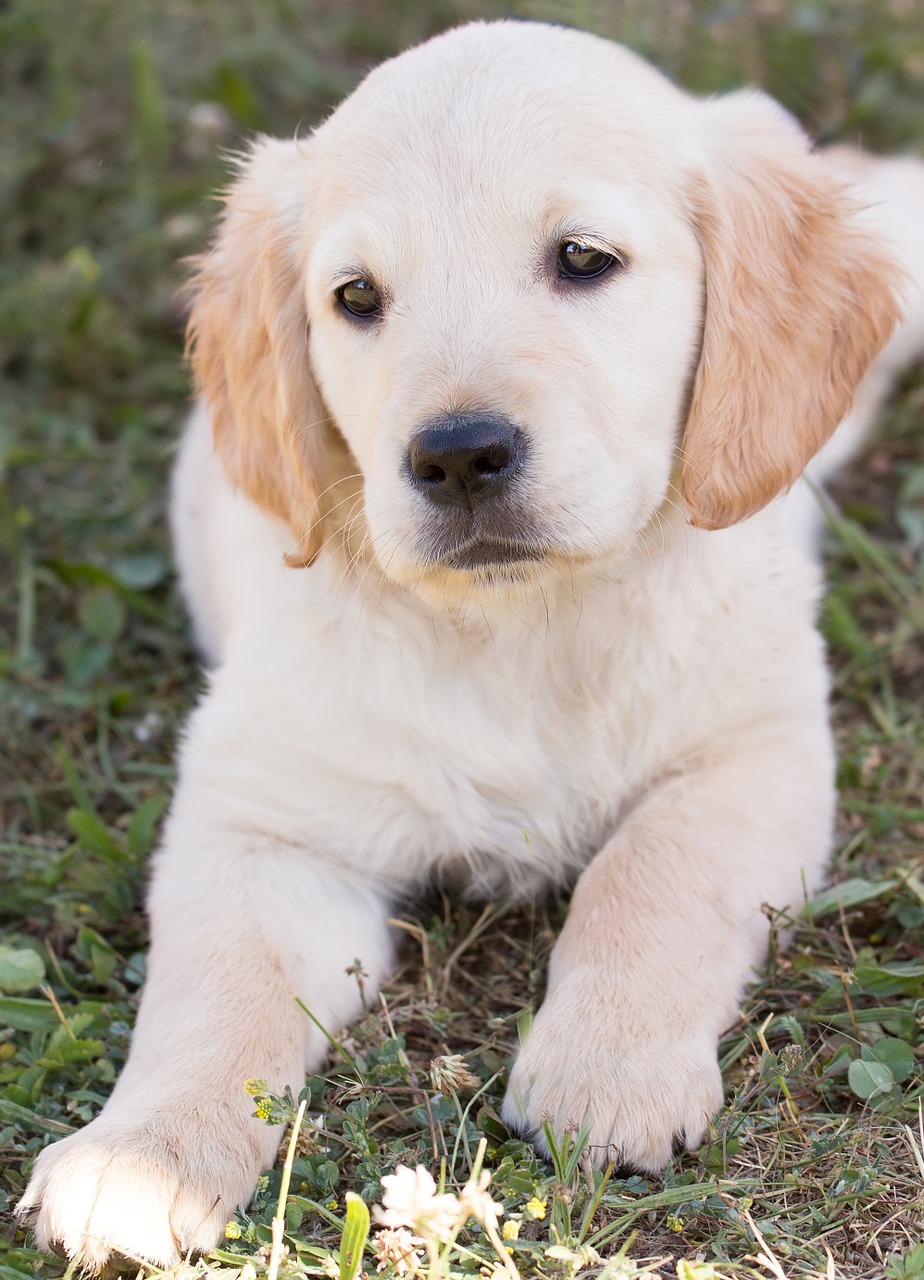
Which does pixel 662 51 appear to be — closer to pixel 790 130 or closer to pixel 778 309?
pixel 790 130

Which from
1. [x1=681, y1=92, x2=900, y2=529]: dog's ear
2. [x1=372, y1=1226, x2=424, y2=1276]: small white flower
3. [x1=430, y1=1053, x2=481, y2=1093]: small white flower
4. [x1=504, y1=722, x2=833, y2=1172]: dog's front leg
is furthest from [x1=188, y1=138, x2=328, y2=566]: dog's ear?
[x1=372, y1=1226, x2=424, y2=1276]: small white flower

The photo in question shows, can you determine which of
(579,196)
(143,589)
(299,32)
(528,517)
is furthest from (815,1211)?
(299,32)

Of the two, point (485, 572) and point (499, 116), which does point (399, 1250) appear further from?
point (499, 116)

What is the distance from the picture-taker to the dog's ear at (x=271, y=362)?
113 inches

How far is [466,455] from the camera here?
90.3 inches

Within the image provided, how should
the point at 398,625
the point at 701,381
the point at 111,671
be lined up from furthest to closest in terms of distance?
the point at 111,671 < the point at 398,625 < the point at 701,381

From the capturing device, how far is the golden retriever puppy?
2.34 metres

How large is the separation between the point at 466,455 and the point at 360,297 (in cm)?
59

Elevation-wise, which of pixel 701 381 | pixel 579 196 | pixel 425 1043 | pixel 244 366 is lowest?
pixel 425 1043

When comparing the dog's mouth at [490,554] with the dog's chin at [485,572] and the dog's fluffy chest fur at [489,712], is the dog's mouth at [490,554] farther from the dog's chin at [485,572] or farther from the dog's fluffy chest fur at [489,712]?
the dog's fluffy chest fur at [489,712]

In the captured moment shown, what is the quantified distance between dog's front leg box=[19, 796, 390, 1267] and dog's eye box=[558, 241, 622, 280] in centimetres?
133

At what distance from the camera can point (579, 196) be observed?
99.2 inches

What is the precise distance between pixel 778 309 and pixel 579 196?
48 cm

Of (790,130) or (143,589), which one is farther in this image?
(143,589)
